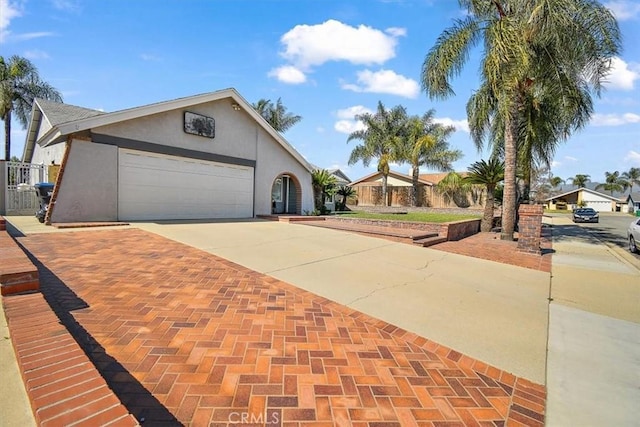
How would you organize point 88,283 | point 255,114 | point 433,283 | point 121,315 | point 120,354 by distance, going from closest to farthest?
point 120,354, point 121,315, point 88,283, point 433,283, point 255,114

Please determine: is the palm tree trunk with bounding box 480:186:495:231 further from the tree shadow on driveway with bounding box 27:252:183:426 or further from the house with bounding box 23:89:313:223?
the tree shadow on driveway with bounding box 27:252:183:426

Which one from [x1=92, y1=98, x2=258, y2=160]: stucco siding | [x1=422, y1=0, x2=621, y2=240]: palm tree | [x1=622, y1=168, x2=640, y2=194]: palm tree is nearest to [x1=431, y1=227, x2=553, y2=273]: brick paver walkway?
[x1=422, y1=0, x2=621, y2=240]: palm tree

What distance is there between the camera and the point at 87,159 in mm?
10258

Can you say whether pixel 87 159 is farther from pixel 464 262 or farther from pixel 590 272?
pixel 590 272

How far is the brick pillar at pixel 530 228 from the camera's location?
29.5 ft

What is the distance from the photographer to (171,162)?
1268 centimetres

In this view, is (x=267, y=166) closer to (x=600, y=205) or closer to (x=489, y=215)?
(x=489, y=215)

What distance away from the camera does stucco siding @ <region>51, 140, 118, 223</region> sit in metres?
9.92

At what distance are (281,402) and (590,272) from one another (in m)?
8.46

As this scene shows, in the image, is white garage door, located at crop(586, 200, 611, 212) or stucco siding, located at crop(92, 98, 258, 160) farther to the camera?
white garage door, located at crop(586, 200, 611, 212)

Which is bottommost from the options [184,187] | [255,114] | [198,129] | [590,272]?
[590,272]

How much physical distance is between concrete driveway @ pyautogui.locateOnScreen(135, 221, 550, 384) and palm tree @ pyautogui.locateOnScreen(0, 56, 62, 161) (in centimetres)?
2289

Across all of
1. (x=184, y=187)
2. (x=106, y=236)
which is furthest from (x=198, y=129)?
(x=106, y=236)

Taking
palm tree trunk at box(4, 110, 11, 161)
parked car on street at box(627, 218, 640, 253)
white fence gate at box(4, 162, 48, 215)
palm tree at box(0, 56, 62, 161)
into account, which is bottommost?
parked car on street at box(627, 218, 640, 253)
